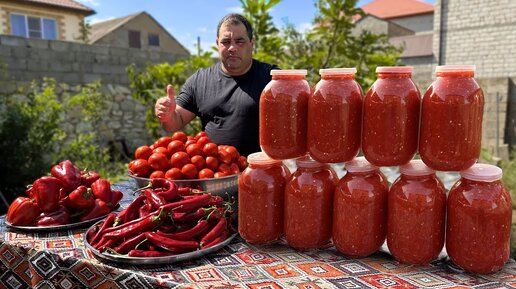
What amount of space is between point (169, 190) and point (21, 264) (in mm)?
722

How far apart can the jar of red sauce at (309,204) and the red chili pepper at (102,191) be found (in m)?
1.05

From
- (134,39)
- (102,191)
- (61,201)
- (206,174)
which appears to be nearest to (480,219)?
(206,174)

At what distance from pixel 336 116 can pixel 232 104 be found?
1644 millimetres

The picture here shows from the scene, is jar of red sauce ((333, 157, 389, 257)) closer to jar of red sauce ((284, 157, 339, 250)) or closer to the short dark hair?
jar of red sauce ((284, 157, 339, 250))

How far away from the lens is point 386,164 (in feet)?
4.74

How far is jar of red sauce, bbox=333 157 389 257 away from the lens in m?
Result: 1.48

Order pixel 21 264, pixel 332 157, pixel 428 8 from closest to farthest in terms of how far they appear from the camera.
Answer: pixel 332 157 → pixel 21 264 → pixel 428 8

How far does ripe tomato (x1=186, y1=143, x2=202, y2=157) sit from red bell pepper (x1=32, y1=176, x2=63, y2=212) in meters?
0.67

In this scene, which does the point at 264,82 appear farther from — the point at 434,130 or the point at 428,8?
the point at 428,8

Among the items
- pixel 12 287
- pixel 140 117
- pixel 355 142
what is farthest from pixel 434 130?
pixel 140 117

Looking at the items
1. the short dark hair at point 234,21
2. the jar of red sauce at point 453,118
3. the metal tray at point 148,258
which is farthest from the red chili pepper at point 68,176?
the jar of red sauce at point 453,118

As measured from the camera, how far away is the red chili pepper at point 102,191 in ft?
7.04

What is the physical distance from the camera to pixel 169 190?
184cm

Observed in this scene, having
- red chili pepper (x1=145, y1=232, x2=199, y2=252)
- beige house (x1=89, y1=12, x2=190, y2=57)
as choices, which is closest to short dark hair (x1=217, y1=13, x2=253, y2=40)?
red chili pepper (x1=145, y1=232, x2=199, y2=252)
